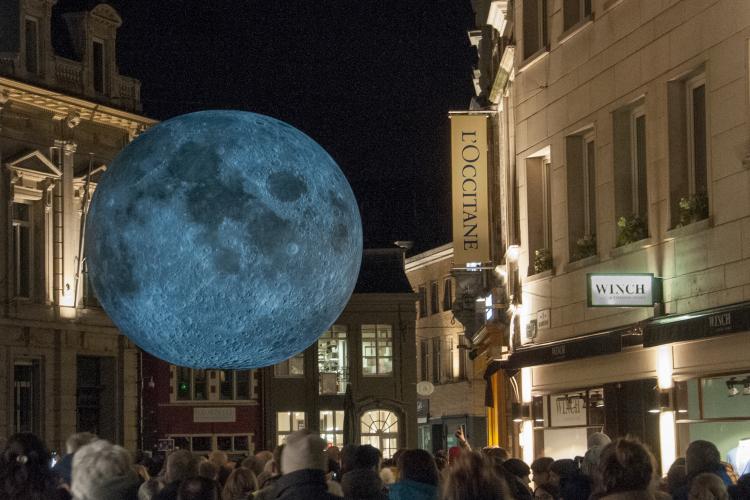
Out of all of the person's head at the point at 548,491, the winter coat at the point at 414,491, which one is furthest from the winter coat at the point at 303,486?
the person's head at the point at 548,491

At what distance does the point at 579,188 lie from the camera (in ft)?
74.6

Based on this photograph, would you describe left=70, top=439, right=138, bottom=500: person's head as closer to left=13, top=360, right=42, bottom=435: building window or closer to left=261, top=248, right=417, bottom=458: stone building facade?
left=13, top=360, right=42, bottom=435: building window

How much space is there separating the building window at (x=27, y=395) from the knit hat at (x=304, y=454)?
32222mm

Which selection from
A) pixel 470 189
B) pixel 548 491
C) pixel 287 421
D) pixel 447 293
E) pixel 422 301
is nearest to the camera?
pixel 548 491

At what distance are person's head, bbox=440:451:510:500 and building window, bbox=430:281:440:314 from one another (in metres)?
57.2

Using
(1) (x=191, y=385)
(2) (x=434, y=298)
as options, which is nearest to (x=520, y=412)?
(1) (x=191, y=385)

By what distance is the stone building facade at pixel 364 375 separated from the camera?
5791cm

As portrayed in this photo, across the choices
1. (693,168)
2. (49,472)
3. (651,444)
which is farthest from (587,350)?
(49,472)

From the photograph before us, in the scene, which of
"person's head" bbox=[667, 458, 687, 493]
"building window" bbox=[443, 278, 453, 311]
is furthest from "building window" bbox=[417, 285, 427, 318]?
"person's head" bbox=[667, 458, 687, 493]

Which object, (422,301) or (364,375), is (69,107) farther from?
(422,301)

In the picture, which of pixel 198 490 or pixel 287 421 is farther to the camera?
pixel 287 421

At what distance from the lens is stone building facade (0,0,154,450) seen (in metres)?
38.0

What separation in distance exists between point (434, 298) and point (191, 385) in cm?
1485

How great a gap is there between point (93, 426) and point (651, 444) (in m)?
24.3
